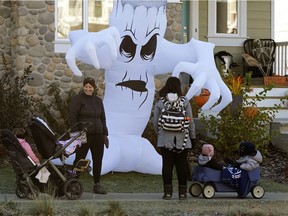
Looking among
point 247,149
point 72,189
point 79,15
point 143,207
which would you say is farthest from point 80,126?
point 79,15

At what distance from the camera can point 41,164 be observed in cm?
1134

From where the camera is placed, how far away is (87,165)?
38.3 ft

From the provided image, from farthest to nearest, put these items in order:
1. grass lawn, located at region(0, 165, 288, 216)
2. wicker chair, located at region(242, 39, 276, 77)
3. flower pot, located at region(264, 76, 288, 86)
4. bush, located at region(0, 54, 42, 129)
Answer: wicker chair, located at region(242, 39, 276, 77) → flower pot, located at region(264, 76, 288, 86) → bush, located at region(0, 54, 42, 129) → grass lawn, located at region(0, 165, 288, 216)

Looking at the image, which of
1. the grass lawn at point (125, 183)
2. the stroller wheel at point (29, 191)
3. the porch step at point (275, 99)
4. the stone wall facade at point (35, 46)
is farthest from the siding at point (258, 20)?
the stroller wheel at point (29, 191)

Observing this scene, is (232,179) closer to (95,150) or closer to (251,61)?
(95,150)

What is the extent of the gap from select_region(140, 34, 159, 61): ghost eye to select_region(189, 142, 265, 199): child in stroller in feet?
7.75

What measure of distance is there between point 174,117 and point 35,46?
23.9 ft

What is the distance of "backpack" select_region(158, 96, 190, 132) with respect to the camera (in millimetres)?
11312

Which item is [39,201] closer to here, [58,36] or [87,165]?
[87,165]

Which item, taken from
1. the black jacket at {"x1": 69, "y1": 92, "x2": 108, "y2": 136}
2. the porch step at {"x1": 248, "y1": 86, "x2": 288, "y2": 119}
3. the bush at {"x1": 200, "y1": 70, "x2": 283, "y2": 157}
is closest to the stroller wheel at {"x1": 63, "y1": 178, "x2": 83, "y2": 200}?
the black jacket at {"x1": 69, "y1": 92, "x2": 108, "y2": 136}

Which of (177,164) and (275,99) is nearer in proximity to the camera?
(177,164)

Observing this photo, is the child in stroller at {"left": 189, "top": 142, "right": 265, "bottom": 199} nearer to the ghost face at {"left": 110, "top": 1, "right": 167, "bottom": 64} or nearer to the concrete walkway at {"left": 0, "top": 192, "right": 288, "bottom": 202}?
the concrete walkway at {"left": 0, "top": 192, "right": 288, "bottom": 202}

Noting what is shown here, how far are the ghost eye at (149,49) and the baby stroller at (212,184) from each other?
7.75ft

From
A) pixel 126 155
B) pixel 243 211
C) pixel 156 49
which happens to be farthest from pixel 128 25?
pixel 243 211
